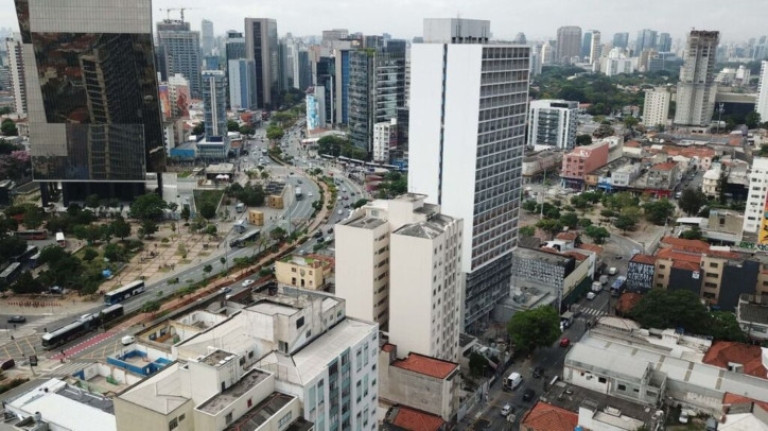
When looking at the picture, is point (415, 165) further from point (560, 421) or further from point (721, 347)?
point (721, 347)

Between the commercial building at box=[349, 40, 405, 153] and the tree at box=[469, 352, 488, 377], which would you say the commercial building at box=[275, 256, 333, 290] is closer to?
the tree at box=[469, 352, 488, 377]

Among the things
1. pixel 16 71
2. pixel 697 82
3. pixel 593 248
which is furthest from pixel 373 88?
pixel 16 71

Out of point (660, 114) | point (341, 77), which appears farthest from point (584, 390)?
point (660, 114)

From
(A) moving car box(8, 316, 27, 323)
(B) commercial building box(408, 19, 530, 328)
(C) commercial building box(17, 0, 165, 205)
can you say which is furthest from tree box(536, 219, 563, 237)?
(A) moving car box(8, 316, 27, 323)

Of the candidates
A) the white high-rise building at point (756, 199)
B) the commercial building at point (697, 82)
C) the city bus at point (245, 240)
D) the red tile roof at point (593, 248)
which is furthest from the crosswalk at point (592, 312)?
the commercial building at point (697, 82)

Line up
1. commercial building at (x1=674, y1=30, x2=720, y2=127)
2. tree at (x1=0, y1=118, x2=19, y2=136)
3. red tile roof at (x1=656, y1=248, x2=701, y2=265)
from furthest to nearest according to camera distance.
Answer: commercial building at (x1=674, y1=30, x2=720, y2=127) → tree at (x1=0, y1=118, x2=19, y2=136) → red tile roof at (x1=656, y1=248, x2=701, y2=265)

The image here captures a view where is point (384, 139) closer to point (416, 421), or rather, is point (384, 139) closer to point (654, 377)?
point (654, 377)

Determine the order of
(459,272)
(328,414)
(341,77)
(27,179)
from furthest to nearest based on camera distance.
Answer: (341,77) → (27,179) → (459,272) → (328,414)
